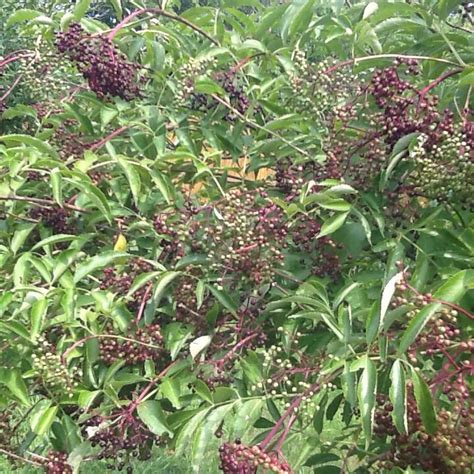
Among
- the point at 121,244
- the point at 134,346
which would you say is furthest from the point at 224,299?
the point at 121,244

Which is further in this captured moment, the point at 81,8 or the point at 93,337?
the point at 81,8

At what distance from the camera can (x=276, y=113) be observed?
1.92 metres

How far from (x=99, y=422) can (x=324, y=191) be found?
707mm

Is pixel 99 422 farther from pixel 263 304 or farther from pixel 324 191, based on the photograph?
pixel 324 191

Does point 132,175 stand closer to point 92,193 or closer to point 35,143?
point 92,193

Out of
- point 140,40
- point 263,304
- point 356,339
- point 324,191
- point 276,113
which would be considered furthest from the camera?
point 140,40

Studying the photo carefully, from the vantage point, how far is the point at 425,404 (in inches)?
51.4

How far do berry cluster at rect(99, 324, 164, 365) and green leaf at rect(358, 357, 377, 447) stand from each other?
520 millimetres

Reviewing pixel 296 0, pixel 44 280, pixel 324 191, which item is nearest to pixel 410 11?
pixel 296 0

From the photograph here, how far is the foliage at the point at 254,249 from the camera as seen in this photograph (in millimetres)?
1468

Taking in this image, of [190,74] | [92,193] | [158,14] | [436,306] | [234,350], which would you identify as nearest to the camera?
[436,306]

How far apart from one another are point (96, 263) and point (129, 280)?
9 cm

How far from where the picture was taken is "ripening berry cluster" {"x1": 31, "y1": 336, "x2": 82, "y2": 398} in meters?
1.59

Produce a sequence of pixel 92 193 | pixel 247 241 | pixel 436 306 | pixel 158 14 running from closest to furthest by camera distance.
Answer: pixel 436 306
pixel 247 241
pixel 92 193
pixel 158 14
